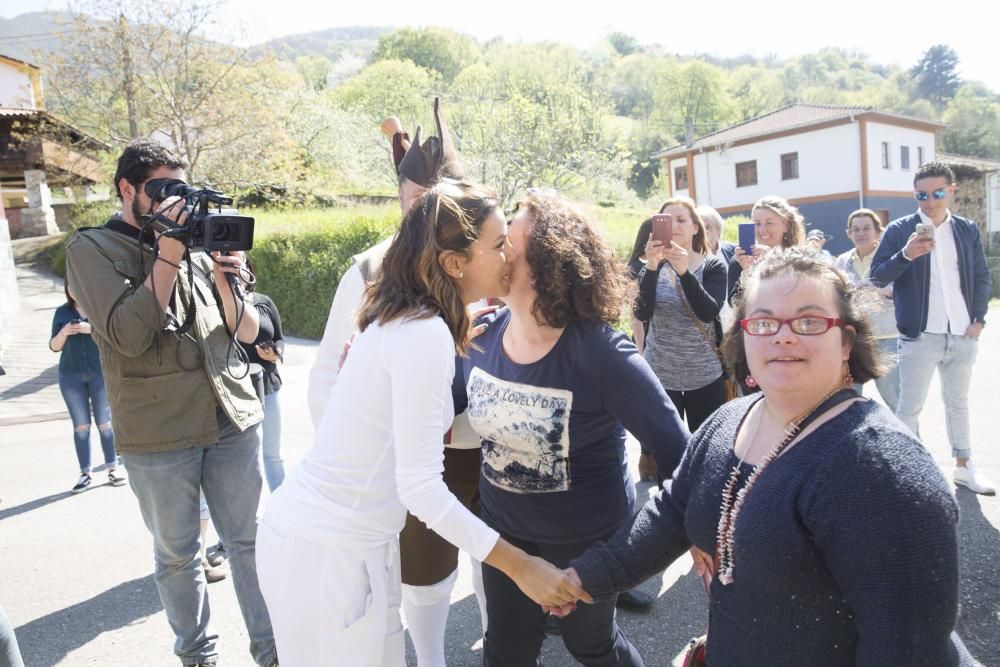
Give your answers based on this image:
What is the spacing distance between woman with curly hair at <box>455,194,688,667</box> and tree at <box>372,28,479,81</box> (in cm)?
8713

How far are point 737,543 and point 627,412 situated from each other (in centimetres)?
68

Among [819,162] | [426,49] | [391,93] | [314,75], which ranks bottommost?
[819,162]

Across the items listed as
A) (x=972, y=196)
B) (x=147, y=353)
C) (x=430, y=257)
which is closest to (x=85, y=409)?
(x=147, y=353)

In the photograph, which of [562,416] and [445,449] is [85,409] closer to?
[445,449]

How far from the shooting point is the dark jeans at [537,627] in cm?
207

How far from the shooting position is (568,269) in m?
2.15

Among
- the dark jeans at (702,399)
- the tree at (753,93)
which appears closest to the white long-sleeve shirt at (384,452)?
the dark jeans at (702,399)

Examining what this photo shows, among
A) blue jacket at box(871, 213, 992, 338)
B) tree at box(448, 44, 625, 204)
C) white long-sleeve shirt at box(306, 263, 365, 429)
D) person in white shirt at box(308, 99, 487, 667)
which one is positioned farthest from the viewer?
tree at box(448, 44, 625, 204)

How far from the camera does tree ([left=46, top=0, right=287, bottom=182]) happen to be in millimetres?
16141

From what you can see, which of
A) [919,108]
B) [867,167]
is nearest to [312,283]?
[867,167]

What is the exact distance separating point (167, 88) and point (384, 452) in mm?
18533

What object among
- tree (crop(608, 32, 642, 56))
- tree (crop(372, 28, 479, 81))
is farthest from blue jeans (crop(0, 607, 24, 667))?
tree (crop(608, 32, 642, 56))

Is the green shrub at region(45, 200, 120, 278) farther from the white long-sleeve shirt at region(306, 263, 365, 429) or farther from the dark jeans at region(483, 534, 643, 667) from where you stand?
the dark jeans at region(483, 534, 643, 667)

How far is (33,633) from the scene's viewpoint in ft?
11.0
